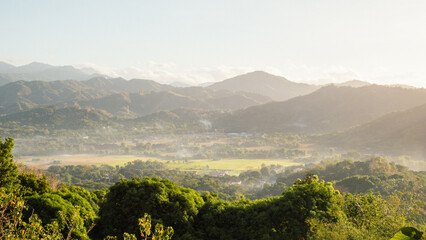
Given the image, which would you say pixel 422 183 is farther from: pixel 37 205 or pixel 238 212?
pixel 37 205

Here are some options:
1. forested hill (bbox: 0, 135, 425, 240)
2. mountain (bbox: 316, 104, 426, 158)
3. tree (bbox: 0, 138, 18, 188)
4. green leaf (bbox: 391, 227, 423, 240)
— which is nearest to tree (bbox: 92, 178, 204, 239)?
forested hill (bbox: 0, 135, 425, 240)

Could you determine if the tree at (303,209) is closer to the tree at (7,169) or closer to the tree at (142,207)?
the tree at (142,207)

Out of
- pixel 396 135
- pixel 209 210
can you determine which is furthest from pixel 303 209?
pixel 396 135

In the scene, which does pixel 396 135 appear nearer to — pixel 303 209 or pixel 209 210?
pixel 303 209

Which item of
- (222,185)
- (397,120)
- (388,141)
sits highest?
(397,120)

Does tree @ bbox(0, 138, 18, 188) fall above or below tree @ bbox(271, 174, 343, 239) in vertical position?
above

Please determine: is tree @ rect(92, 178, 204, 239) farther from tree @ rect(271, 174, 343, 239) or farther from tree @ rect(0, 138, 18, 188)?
tree @ rect(0, 138, 18, 188)

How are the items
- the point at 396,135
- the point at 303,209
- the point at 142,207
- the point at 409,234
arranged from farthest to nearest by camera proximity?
1. the point at 396,135
2. the point at 303,209
3. the point at 142,207
4. the point at 409,234

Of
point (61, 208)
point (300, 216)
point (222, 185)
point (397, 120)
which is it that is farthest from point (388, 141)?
point (61, 208)
